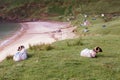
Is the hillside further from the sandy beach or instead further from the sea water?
the sandy beach

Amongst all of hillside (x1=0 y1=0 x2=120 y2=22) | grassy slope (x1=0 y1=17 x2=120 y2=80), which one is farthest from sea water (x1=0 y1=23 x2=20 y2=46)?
grassy slope (x1=0 y1=17 x2=120 y2=80)

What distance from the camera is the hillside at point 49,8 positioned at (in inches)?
3127

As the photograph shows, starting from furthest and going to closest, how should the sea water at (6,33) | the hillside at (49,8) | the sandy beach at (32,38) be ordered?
the hillside at (49,8), the sea water at (6,33), the sandy beach at (32,38)

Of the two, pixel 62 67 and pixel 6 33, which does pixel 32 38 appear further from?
pixel 62 67

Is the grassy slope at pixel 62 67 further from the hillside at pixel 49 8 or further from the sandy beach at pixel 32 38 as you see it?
the hillside at pixel 49 8

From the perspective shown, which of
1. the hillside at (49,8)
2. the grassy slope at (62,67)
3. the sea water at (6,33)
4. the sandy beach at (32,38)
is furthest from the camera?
the hillside at (49,8)

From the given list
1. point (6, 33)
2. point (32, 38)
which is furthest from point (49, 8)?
point (32, 38)

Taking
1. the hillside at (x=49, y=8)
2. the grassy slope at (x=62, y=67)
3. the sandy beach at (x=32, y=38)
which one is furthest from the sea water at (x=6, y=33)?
the grassy slope at (x=62, y=67)

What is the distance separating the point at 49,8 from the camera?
86.9m

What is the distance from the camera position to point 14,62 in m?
16.6

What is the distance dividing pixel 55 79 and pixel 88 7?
6966cm

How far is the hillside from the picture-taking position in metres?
79.4

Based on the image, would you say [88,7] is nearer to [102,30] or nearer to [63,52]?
[102,30]

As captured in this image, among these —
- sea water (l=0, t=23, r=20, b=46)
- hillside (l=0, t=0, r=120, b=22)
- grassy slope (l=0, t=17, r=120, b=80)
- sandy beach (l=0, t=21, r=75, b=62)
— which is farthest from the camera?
hillside (l=0, t=0, r=120, b=22)
